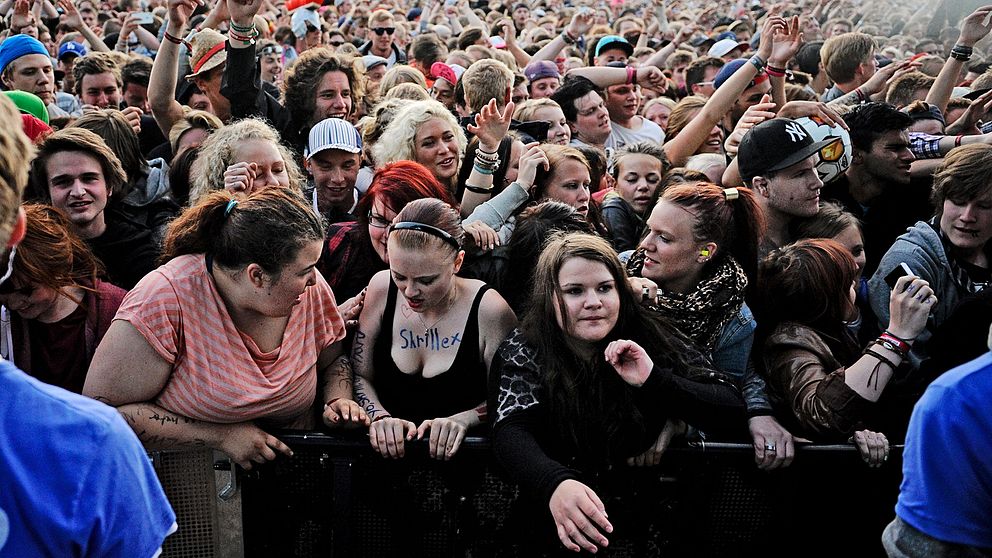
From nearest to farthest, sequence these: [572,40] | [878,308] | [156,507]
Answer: [156,507]
[878,308]
[572,40]

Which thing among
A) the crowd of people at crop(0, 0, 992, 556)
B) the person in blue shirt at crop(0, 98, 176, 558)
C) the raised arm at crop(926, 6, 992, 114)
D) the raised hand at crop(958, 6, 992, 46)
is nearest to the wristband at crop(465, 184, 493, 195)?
the crowd of people at crop(0, 0, 992, 556)

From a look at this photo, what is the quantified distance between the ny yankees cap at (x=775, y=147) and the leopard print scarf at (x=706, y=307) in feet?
3.24

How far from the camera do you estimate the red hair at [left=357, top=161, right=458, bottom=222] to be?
143 inches

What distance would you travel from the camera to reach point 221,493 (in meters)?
2.88

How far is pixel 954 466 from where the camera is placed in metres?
1.64

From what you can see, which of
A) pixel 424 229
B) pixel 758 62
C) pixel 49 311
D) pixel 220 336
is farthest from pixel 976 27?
pixel 49 311

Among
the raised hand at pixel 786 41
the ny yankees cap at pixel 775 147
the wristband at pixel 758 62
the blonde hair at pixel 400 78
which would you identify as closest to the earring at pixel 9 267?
the ny yankees cap at pixel 775 147

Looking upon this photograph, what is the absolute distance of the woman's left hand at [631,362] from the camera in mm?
2781

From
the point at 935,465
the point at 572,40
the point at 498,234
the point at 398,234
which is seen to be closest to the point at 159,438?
the point at 398,234

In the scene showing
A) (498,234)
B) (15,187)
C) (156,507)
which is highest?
(15,187)

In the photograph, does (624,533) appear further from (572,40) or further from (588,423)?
(572,40)

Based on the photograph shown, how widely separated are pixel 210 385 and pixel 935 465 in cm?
210

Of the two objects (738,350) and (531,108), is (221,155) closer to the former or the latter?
(531,108)

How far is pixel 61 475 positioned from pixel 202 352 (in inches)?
58.7
